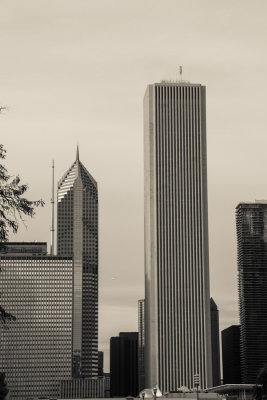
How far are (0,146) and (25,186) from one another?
1808mm

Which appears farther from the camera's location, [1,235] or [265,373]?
[265,373]

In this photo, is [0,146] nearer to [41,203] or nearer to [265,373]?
[41,203]

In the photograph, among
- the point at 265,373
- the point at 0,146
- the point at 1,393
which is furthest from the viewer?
the point at 265,373

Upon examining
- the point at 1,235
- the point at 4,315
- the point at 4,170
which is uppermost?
the point at 4,170

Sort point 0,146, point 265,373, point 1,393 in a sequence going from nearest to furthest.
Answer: point 0,146 < point 1,393 < point 265,373

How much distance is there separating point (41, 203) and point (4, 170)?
232 cm

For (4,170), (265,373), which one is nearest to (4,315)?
(4,170)

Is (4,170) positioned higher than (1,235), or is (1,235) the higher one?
(4,170)

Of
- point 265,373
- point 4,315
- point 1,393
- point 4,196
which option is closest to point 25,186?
point 4,196

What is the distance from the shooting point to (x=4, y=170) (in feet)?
114

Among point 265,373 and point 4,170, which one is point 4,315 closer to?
point 4,170

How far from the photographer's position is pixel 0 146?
34469mm

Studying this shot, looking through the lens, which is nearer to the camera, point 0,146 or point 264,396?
point 0,146

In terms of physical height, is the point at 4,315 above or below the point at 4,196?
below
